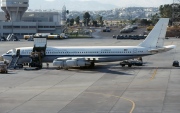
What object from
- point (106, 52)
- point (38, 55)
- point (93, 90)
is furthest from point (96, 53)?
point (93, 90)

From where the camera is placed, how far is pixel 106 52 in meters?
76.1

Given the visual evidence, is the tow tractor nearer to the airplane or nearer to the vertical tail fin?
the airplane

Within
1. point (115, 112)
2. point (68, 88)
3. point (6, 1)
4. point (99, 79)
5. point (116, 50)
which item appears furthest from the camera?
point (6, 1)

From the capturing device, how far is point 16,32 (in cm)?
19800

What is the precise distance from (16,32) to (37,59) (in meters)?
123

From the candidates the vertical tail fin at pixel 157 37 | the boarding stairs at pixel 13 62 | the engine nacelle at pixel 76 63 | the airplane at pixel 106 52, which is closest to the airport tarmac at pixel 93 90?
the engine nacelle at pixel 76 63

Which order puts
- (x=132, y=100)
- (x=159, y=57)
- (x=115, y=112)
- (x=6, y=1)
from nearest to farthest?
(x=115, y=112) < (x=132, y=100) < (x=159, y=57) < (x=6, y=1)

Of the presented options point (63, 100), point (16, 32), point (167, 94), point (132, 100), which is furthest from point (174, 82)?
point (16, 32)

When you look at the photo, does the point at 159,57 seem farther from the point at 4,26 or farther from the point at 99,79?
the point at 4,26

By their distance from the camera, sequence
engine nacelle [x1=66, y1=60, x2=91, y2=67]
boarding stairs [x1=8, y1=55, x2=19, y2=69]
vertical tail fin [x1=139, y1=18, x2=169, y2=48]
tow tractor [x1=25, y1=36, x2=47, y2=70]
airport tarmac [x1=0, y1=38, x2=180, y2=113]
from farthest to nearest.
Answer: boarding stairs [x1=8, y1=55, x2=19, y2=69] → tow tractor [x1=25, y1=36, x2=47, y2=70] → vertical tail fin [x1=139, y1=18, x2=169, y2=48] → engine nacelle [x1=66, y1=60, x2=91, y2=67] → airport tarmac [x1=0, y1=38, x2=180, y2=113]

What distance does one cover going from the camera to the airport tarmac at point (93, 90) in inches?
1731

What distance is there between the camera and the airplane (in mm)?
74312

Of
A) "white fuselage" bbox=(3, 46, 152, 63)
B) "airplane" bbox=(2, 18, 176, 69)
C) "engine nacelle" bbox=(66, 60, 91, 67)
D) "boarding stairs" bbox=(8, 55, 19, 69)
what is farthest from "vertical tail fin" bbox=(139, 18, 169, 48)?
"boarding stairs" bbox=(8, 55, 19, 69)

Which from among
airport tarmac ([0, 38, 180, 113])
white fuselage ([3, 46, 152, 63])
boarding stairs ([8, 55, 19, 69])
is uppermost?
white fuselage ([3, 46, 152, 63])
